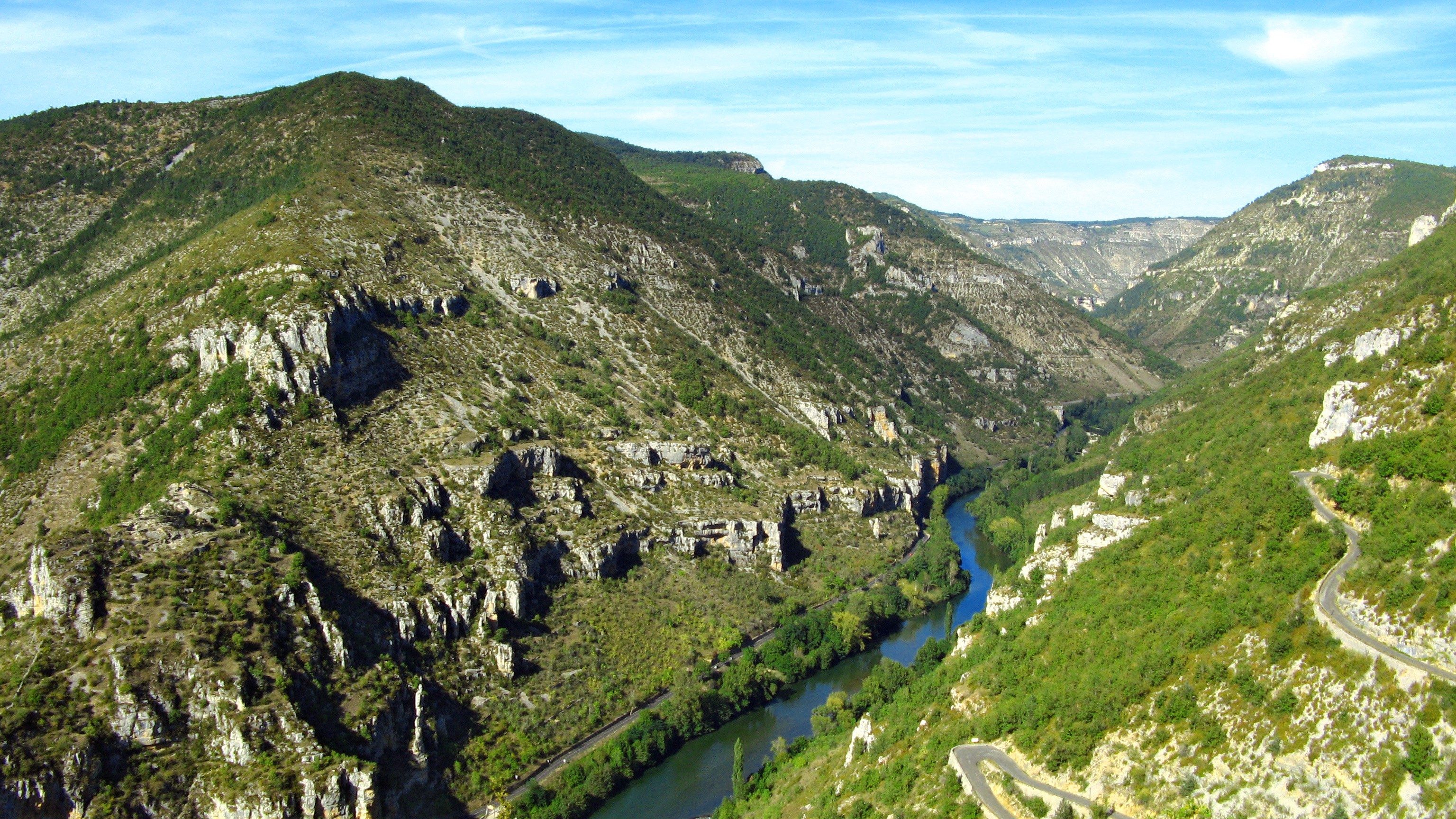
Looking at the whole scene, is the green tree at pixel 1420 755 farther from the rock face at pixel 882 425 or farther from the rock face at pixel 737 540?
the rock face at pixel 882 425

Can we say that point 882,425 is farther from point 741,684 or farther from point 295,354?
point 295,354

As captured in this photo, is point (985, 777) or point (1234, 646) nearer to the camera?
point (1234, 646)

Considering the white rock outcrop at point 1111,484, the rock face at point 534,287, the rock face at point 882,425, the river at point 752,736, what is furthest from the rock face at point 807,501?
the rock face at point 534,287

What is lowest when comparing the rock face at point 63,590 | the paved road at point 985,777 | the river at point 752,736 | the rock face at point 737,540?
the river at point 752,736

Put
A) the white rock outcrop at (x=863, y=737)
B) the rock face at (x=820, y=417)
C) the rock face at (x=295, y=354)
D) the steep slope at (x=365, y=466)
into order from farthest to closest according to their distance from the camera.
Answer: the rock face at (x=820, y=417), the rock face at (x=295, y=354), the white rock outcrop at (x=863, y=737), the steep slope at (x=365, y=466)

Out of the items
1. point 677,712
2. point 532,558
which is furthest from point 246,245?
point 677,712

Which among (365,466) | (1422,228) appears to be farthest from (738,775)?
(1422,228)

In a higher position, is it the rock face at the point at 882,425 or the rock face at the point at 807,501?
the rock face at the point at 882,425
